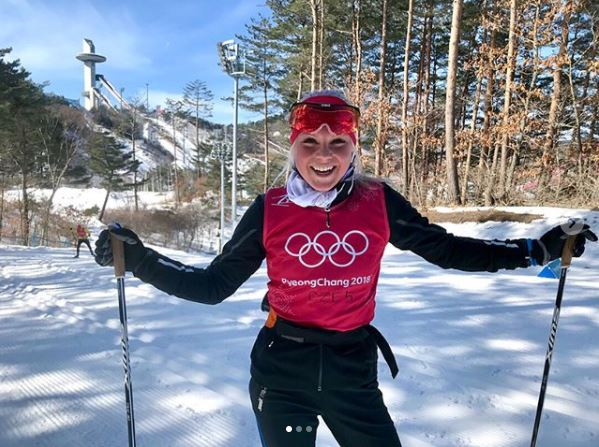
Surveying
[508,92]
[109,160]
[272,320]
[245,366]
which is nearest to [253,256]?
[272,320]

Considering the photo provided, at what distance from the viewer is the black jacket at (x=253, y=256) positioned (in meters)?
1.66

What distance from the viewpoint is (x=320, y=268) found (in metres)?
1.54

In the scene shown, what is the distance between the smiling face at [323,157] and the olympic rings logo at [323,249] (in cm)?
20

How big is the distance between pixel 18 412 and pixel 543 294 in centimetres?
565

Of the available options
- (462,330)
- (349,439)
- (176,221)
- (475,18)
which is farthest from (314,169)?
(176,221)

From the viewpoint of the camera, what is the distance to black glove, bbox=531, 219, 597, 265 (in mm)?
1824

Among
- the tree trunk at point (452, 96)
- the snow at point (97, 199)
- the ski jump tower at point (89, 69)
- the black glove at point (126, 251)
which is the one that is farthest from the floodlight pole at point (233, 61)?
the ski jump tower at point (89, 69)

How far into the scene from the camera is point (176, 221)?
1245 inches

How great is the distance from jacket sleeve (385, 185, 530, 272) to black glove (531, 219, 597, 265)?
0.16m

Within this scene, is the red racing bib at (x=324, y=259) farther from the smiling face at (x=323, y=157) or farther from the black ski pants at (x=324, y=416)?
the black ski pants at (x=324, y=416)

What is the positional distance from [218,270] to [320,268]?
449 mm

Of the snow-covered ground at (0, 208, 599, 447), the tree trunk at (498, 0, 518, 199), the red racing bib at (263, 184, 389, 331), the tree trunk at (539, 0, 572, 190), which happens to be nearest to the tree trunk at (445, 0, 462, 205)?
the tree trunk at (498, 0, 518, 199)

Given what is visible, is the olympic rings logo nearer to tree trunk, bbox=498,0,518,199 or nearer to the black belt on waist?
the black belt on waist

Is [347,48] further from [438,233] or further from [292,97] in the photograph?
[438,233]
